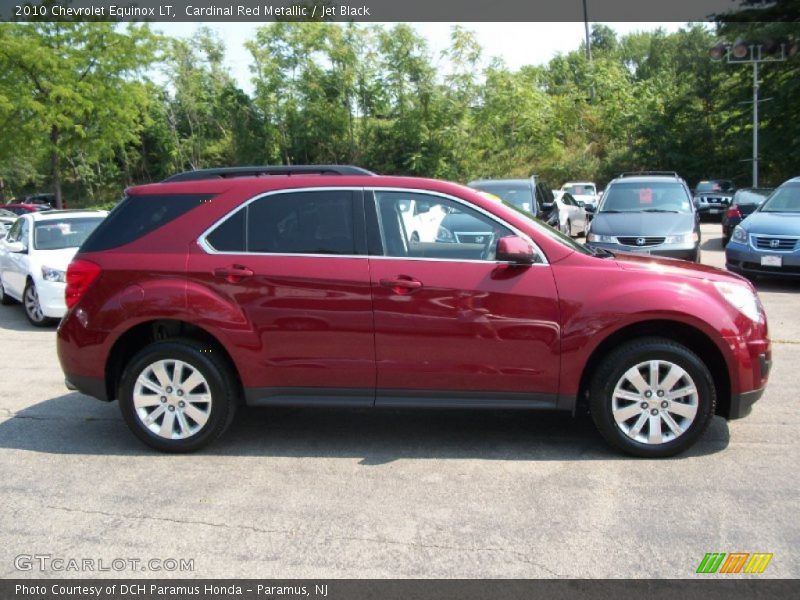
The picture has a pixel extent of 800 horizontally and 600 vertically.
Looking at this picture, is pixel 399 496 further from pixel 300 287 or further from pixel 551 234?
pixel 551 234

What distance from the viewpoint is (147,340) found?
17.9 feet

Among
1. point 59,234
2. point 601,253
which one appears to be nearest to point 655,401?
point 601,253

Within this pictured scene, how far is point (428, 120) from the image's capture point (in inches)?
1291

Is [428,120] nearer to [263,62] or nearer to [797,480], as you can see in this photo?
[263,62]

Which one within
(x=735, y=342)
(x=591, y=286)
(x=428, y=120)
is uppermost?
(x=428, y=120)

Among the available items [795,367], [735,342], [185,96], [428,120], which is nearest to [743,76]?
[428,120]

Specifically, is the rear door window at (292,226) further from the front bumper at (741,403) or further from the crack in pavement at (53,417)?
the front bumper at (741,403)

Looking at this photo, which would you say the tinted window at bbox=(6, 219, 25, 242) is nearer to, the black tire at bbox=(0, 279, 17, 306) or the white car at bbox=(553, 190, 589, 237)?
the black tire at bbox=(0, 279, 17, 306)

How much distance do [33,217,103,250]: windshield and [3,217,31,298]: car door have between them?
0.14 m

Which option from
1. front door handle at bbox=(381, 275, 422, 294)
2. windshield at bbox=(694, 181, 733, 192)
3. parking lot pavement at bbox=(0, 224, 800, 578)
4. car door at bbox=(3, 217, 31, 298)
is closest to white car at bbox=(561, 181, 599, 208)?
windshield at bbox=(694, 181, 733, 192)

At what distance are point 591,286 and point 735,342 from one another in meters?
0.95

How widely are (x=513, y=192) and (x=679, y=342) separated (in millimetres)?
10618

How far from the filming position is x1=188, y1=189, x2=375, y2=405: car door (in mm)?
Result: 4910

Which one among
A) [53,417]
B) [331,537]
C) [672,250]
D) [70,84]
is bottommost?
[331,537]
